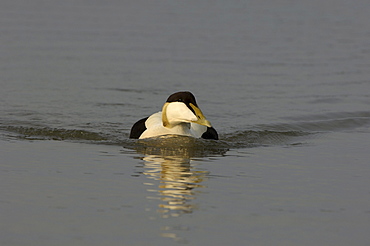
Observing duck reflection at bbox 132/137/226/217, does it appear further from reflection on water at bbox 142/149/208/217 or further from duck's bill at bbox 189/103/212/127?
duck's bill at bbox 189/103/212/127

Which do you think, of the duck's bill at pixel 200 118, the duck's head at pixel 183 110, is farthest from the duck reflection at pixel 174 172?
the duck's bill at pixel 200 118

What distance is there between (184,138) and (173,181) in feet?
8.09

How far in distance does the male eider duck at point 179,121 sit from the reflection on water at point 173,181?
0.38 meters

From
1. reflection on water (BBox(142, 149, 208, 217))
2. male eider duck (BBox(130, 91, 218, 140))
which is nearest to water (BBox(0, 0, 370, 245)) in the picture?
reflection on water (BBox(142, 149, 208, 217))

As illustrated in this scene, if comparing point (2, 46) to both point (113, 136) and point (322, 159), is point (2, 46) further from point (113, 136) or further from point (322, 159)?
point (322, 159)

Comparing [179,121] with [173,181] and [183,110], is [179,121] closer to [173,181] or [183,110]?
[183,110]

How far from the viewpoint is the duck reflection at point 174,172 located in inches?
329

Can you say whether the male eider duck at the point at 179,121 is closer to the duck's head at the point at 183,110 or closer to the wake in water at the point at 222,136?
the duck's head at the point at 183,110

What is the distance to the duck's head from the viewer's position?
11406 millimetres

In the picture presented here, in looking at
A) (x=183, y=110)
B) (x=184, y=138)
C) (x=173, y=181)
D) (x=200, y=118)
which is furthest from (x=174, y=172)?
(x=184, y=138)

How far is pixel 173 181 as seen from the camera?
31.1ft

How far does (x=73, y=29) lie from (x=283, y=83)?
36.8 feet

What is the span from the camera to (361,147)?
1257 centimetres

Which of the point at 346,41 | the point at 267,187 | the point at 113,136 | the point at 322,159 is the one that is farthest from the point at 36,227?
the point at 346,41
